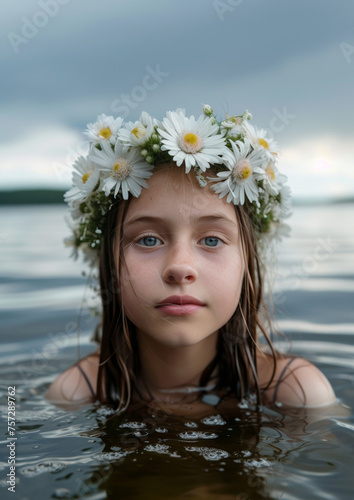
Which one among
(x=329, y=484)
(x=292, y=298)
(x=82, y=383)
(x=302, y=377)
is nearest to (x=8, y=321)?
(x=82, y=383)

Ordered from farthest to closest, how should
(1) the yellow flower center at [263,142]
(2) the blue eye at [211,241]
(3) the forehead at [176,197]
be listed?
(1) the yellow flower center at [263,142], (2) the blue eye at [211,241], (3) the forehead at [176,197]

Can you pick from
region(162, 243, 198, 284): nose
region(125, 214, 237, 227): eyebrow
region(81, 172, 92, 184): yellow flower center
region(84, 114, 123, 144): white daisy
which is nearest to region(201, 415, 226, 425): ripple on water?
region(162, 243, 198, 284): nose

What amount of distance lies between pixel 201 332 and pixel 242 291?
0.48 meters

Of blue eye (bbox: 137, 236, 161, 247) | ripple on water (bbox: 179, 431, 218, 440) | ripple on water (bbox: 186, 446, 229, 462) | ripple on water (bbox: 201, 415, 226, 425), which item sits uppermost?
blue eye (bbox: 137, 236, 161, 247)

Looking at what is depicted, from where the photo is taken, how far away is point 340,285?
7027mm

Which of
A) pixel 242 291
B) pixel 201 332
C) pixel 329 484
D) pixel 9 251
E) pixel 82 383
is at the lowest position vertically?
pixel 329 484

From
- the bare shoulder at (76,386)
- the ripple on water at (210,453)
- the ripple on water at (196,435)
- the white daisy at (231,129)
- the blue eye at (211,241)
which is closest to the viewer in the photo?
the ripple on water at (210,453)

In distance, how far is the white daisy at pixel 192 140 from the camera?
3.20 meters

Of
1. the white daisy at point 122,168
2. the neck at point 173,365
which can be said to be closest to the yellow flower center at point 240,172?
the white daisy at point 122,168

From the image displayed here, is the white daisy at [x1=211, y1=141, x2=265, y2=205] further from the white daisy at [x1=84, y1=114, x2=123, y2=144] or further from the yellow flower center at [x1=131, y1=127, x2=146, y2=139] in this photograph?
the white daisy at [x1=84, y1=114, x2=123, y2=144]

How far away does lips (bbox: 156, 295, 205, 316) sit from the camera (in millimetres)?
3213

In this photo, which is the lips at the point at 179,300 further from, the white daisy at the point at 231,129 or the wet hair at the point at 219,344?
the white daisy at the point at 231,129

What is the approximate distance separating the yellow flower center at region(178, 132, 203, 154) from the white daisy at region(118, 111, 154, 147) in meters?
0.18

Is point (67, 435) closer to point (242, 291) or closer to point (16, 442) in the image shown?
point (16, 442)
